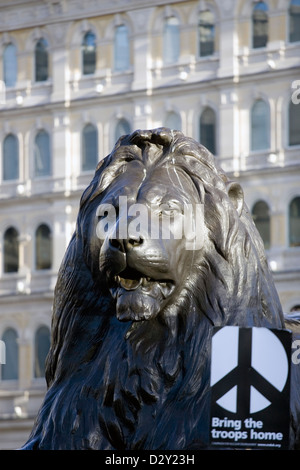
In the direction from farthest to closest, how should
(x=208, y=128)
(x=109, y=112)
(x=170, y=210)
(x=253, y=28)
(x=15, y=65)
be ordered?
(x=15, y=65), (x=109, y=112), (x=208, y=128), (x=253, y=28), (x=170, y=210)

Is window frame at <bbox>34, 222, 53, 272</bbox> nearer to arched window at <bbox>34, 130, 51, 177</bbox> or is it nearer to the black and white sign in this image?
arched window at <bbox>34, 130, 51, 177</bbox>

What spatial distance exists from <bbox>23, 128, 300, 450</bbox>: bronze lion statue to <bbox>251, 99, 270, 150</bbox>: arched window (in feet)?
144

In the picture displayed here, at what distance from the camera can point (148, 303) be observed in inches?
191

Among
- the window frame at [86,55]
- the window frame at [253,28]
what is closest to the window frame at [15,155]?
the window frame at [86,55]

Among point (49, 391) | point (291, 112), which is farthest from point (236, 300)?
point (291, 112)

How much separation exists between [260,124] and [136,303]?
44.8 meters

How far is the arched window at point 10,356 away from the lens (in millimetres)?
53875

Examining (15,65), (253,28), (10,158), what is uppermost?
(253,28)

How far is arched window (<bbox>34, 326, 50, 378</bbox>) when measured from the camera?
173 feet

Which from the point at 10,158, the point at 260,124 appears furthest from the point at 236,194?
the point at 10,158

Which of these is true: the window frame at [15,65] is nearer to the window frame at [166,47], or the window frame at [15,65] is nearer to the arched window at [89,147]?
the arched window at [89,147]

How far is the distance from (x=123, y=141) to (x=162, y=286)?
0.63 m

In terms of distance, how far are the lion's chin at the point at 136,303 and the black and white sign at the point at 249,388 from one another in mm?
855

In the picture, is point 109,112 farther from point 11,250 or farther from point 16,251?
point 11,250
